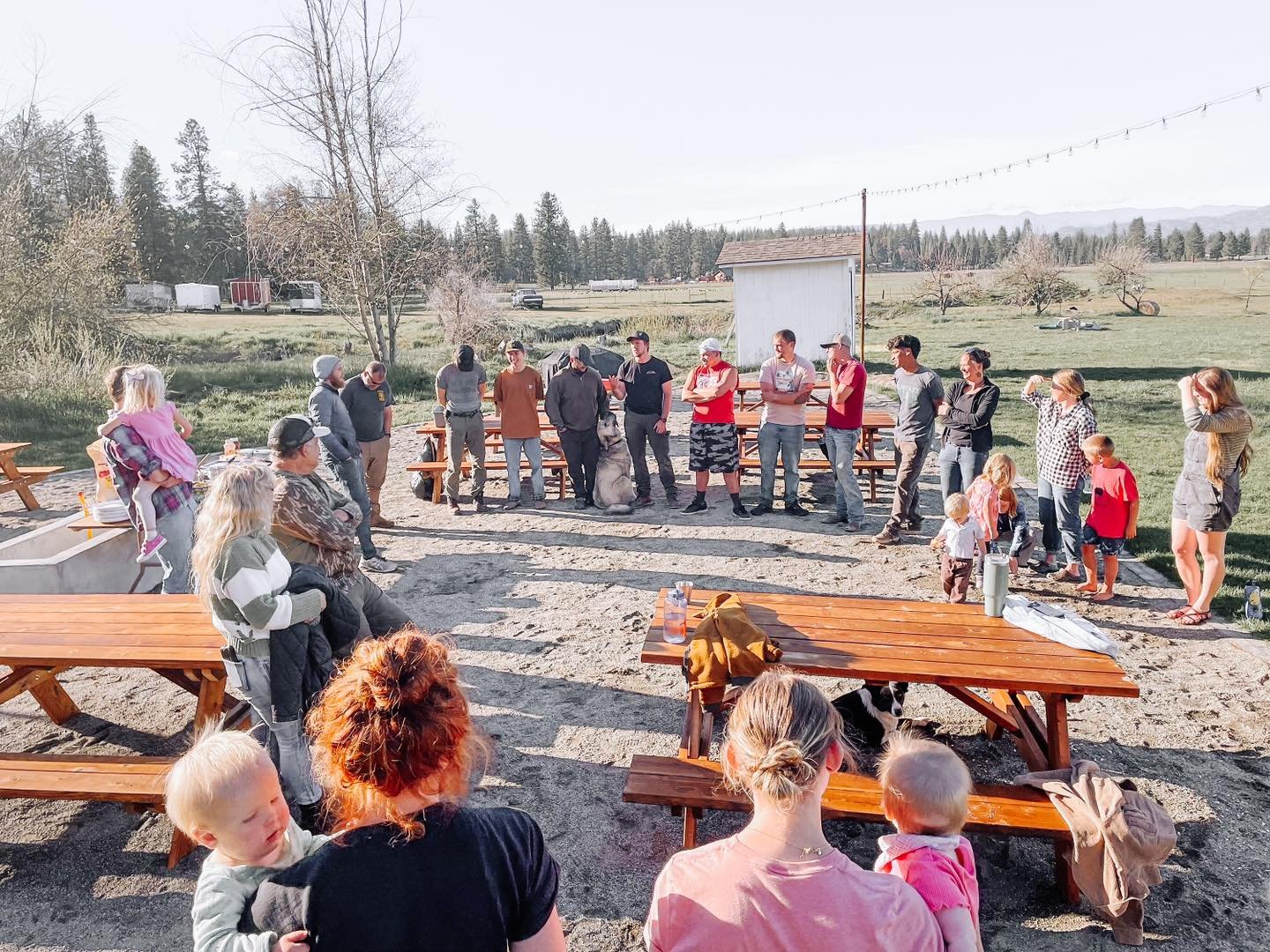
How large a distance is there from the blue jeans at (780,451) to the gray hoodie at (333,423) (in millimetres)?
3619

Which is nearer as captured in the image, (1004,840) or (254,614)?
(254,614)

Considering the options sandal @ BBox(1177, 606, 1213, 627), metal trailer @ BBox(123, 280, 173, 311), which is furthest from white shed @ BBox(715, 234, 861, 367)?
metal trailer @ BBox(123, 280, 173, 311)

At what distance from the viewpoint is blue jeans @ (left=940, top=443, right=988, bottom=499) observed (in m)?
6.77

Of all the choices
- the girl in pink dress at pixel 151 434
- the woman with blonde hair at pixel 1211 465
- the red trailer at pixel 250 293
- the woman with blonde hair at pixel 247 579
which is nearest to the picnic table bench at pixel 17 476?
the girl in pink dress at pixel 151 434

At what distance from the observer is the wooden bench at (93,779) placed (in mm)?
3275

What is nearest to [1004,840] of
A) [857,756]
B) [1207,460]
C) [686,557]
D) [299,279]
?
[857,756]

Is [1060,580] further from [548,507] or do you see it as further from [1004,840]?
[548,507]

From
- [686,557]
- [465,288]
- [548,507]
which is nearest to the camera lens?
[686,557]

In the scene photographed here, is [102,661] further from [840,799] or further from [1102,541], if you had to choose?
[1102,541]

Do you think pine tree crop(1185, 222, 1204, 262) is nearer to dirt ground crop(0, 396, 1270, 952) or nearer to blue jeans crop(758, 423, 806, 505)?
blue jeans crop(758, 423, 806, 505)

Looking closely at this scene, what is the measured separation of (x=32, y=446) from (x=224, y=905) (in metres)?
13.5

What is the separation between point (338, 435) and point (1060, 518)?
5.52 m

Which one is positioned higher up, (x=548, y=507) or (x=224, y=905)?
(x=224, y=905)

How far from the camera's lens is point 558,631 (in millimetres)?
5691
